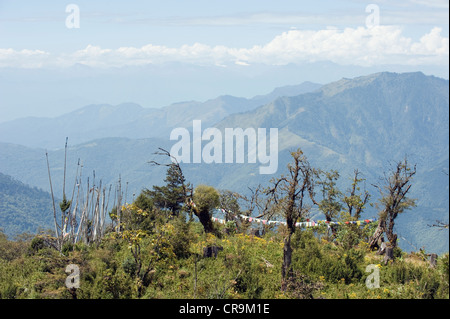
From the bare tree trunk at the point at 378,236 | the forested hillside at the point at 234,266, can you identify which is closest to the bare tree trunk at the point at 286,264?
the forested hillside at the point at 234,266

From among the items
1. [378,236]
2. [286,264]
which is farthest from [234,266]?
[378,236]

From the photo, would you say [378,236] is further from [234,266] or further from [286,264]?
[234,266]

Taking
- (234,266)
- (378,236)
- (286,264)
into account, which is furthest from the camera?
(378,236)

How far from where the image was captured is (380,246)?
28078 millimetres

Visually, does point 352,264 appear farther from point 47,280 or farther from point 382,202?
point 47,280

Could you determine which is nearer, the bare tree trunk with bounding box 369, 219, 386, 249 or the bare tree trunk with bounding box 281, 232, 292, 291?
the bare tree trunk with bounding box 281, 232, 292, 291

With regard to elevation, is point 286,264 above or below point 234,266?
above

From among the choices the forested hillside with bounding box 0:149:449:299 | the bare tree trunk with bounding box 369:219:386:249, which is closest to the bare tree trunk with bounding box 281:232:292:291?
the forested hillside with bounding box 0:149:449:299

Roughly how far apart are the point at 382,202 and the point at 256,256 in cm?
972

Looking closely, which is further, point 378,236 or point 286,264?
point 378,236

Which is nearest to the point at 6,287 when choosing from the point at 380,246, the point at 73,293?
the point at 73,293

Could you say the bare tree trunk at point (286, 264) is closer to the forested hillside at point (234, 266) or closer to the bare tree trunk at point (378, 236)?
the forested hillside at point (234, 266)

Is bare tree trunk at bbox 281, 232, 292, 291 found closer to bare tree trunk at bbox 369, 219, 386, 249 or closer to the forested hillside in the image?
the forested hillside
